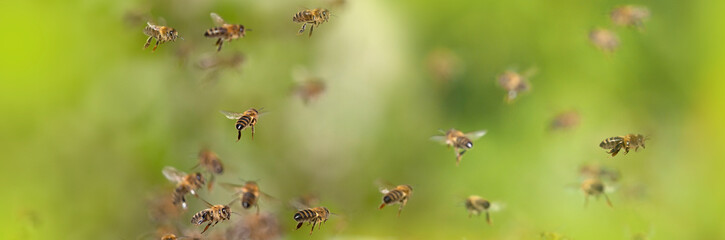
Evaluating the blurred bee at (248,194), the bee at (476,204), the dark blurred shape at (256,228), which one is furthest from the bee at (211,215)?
the bee at (476,204)

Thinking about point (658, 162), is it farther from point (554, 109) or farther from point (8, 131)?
point (8, 131)

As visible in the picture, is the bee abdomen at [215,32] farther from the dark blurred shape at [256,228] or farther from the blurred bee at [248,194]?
the dark blurred shape at [256,228]

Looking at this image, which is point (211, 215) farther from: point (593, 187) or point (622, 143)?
point (593, 187)

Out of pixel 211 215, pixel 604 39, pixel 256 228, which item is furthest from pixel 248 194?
pixel 604 39

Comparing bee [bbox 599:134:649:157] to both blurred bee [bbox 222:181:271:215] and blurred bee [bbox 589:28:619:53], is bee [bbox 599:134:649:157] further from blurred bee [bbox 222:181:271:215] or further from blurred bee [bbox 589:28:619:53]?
blurred bee [bbox 222:181:271:215]

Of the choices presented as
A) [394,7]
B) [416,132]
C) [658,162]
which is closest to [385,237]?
[416,132]

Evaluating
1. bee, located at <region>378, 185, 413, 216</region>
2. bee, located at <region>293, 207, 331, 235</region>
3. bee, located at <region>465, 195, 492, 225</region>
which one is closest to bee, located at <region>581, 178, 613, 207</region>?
bee, located at <region>465, 195, 492, 225</region>
